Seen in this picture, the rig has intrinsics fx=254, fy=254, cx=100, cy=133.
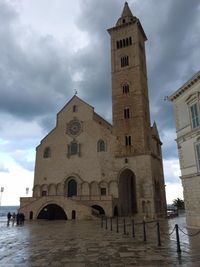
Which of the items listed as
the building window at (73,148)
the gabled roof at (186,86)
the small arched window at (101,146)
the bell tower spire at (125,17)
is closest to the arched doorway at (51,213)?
the building window at (73,148)

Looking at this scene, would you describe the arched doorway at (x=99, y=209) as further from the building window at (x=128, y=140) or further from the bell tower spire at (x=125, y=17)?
the bell tower spire at (x=125, y=17)

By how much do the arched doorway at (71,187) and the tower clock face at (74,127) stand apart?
799cm

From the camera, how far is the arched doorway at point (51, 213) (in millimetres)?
36125

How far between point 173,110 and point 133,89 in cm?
2039

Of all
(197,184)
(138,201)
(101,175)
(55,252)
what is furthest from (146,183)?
(55,252)

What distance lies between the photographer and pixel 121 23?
158 ft

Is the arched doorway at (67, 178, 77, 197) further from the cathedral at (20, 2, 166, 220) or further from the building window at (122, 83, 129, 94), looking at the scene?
the building window at (122, 83, 129, 94)

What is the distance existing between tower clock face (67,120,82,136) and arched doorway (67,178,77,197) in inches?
315

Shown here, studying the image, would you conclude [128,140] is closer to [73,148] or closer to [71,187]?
[73,148]

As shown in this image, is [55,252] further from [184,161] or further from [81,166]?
[81,166]

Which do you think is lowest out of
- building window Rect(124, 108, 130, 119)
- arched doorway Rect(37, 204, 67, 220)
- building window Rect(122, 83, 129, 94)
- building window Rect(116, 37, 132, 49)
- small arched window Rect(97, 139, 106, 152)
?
arched doorway Rect(37, 204, 67, 220)

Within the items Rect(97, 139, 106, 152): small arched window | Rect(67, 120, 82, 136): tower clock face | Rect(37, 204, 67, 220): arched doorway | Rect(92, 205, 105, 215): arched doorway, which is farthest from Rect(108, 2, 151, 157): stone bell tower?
Rect(37, 204, 67, 220): arched doorway

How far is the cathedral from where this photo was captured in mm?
36284

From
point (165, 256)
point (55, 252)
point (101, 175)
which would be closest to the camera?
point (165, 256)
